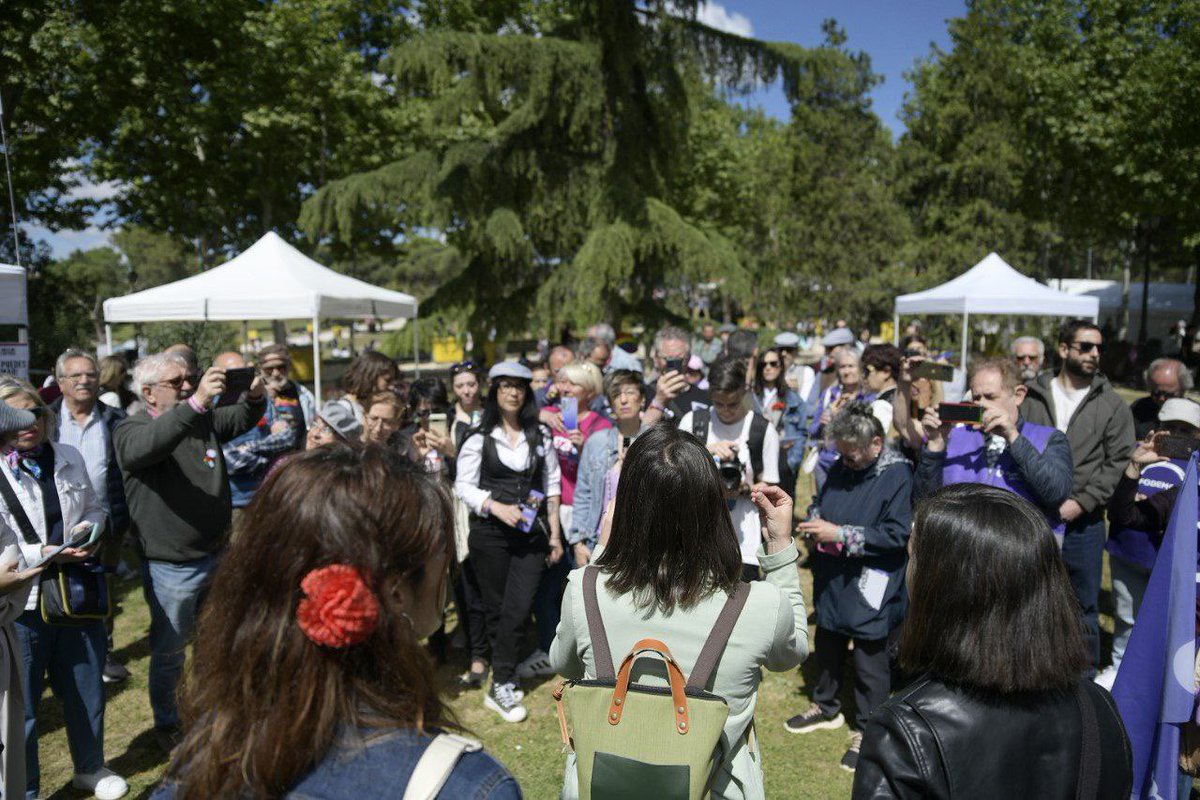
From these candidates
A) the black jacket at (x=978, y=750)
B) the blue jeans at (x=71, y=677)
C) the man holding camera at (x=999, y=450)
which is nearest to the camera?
the black jacket at (x=978, y=750)

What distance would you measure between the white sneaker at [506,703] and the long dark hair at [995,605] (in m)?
3.06

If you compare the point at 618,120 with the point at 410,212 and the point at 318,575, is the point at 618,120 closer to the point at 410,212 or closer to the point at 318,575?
the point at 410,212

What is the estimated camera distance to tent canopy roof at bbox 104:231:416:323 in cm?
Answer: 854

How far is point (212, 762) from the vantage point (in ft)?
3.49

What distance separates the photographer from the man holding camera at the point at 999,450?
3.43 meters

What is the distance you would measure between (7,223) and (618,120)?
1363 centimetres

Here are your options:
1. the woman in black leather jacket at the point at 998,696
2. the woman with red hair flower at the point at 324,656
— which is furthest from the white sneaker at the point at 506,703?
the woman with red hair flower at the point at 324,656

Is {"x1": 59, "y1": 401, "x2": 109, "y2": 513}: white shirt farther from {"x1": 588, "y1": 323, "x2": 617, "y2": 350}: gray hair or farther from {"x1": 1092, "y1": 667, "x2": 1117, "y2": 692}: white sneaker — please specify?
{"x1": 1092, "y1": 667, "x2": 1117, "y2": 692}: white sneaker

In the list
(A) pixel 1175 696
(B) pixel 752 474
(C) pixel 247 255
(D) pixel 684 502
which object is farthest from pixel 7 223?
(A) pixel 1175 696

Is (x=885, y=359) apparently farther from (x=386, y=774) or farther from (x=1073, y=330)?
(x=386, y=774)

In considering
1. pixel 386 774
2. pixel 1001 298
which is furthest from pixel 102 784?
pixel 1001 298

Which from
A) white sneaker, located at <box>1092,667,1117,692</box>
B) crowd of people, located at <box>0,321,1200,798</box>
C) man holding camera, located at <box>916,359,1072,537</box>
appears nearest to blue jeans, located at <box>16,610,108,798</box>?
crowd of people, located at <box>0,321,1200,798</box>

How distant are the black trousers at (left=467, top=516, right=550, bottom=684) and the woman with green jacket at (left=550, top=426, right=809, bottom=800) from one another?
224 cm

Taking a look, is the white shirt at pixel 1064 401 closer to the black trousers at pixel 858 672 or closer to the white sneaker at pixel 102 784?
the black trousers at pixel 858 672
